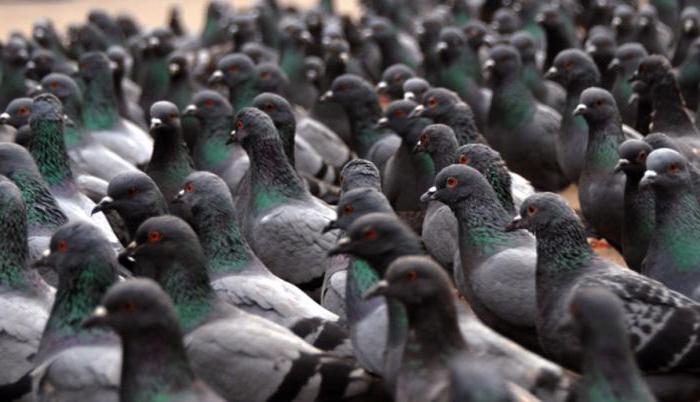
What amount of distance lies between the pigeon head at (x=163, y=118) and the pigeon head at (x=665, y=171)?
4.18 m

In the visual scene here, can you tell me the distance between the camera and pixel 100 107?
557 inches

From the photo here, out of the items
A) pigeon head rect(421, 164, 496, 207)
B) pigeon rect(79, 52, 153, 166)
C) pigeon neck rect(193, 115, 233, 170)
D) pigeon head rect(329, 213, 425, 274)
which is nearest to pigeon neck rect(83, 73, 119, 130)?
pigeon rect(79, 52, 153, 166)

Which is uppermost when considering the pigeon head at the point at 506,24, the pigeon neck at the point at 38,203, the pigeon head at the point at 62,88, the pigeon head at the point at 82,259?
the pigeon head at the point at 82,259

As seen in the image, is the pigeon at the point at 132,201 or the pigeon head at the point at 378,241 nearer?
the pigeon head at the point at 378,241

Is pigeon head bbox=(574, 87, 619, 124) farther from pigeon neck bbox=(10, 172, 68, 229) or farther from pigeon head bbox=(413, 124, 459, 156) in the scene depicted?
pigeon neck bbox=(10, 172, 68, 229)

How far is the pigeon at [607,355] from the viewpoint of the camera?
6.32 meters

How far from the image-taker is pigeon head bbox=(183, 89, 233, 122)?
42.2 feet

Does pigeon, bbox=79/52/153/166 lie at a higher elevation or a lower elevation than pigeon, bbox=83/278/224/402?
lower

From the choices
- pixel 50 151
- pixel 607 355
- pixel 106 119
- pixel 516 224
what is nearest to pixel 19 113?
pixel 106 119

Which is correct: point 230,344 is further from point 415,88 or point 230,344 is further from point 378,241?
point 415,88

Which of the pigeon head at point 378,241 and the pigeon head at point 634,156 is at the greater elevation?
the pigeon head at point 378,241

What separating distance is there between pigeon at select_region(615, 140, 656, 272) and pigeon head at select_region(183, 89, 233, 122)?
414 cm

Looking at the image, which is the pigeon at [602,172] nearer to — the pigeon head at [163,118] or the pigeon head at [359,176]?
the pigeon head at [359,176]

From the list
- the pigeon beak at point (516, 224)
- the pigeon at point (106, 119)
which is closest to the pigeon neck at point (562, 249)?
the pigeon beak at point (516, 224)
